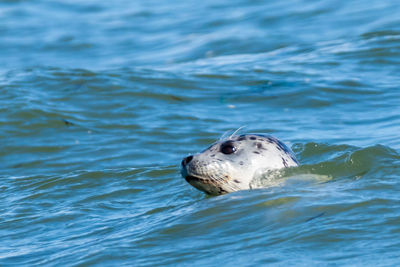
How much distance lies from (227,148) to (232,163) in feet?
0.47

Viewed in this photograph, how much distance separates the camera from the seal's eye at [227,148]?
5707 millimetres

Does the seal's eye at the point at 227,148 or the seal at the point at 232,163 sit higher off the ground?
the seal's eye at the point at 227,148

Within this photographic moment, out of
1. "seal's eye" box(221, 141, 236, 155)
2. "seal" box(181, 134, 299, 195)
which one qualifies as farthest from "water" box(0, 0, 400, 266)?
"seal's eye" box(221, 141, 236, 155)

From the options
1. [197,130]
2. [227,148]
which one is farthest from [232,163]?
[197,130]

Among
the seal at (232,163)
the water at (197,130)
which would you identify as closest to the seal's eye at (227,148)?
the seal at (232,163)

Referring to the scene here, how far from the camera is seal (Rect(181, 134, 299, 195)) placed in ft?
18.1

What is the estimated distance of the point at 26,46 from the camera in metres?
16.8

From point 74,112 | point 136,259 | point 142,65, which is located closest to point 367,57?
point 142,65

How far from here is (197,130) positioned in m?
9.17

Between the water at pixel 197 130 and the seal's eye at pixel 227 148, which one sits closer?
the water at pixel 197 130

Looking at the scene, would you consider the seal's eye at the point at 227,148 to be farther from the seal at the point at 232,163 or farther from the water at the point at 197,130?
the water at the point at 197,130

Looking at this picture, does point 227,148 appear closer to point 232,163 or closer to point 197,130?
point 232,163

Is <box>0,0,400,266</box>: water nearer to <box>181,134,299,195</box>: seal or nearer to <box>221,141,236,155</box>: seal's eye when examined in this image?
<box>181,134,299,195</box>: seal

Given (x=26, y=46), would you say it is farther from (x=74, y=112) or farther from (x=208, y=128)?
(x=208, y=128)
